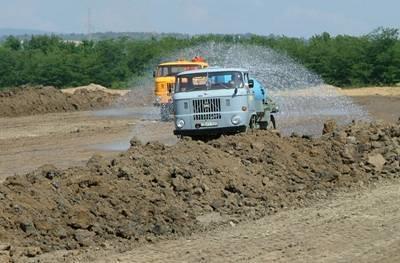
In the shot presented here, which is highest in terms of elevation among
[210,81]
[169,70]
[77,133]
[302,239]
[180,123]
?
[210,81]

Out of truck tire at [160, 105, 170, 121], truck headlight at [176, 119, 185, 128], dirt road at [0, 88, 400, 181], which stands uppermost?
truck headlight at [176, 119, 185, 128]

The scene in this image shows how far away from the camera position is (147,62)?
6762 cm

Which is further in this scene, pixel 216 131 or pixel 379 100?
pixel 379 100

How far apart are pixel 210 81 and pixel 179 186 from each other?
8.65m

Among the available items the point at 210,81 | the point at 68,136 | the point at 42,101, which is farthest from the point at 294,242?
the point at 42,101

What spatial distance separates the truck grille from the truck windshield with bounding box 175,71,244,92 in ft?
1.47

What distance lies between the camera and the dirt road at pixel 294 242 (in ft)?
37.8

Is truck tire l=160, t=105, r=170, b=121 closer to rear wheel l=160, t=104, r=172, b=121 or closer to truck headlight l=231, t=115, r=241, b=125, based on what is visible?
rear wheel l=160, t=104, r=172, b=121

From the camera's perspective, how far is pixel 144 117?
3984 cm

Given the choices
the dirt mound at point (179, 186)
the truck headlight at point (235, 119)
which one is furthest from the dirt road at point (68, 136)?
the dirt mound at point (179, 186)

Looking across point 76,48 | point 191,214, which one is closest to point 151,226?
point 191,214

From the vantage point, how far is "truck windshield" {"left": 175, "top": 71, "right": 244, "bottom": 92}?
78.1 ft

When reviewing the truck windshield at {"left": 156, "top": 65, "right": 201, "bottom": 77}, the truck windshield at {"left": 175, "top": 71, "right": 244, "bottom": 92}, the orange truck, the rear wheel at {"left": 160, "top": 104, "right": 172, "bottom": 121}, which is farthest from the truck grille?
the truck windshield at {"left": 156, "top": 65, "right": 201, "bottom": 77}

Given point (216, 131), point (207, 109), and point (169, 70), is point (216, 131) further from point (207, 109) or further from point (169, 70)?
point (169, 70)
